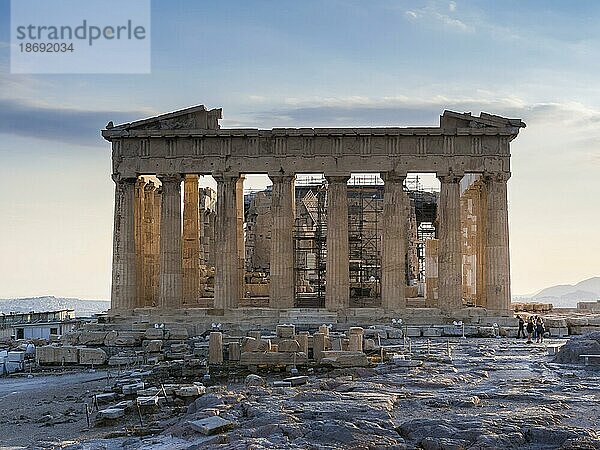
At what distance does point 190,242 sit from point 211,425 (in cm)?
2747

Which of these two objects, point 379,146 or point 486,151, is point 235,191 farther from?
point 486,151

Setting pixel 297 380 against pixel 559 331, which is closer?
pixel 297 380

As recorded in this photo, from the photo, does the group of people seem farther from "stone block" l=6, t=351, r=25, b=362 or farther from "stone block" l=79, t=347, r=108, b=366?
"stone block" l=6, t=351, r=25, b=362

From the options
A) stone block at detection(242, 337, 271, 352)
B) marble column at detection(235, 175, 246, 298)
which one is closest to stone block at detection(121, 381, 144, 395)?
stone block at detection(242, 337, 271, 352)

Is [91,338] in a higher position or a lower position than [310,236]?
lower

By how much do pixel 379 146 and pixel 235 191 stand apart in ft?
23.8

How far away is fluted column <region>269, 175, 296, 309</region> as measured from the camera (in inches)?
1503

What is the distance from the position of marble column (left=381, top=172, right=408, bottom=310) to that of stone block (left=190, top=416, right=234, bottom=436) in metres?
23.1

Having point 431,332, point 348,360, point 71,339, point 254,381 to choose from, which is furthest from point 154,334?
point 254,381

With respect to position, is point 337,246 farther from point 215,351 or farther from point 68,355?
point 68,355

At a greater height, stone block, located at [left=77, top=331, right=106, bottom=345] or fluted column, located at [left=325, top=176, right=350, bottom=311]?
fluted column, located at [left=325, top=176, right=350, bottom=311]

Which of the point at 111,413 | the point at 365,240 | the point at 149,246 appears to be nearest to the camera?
the point at 111,413

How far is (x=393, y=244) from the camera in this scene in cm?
3791

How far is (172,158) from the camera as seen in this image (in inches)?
1518
